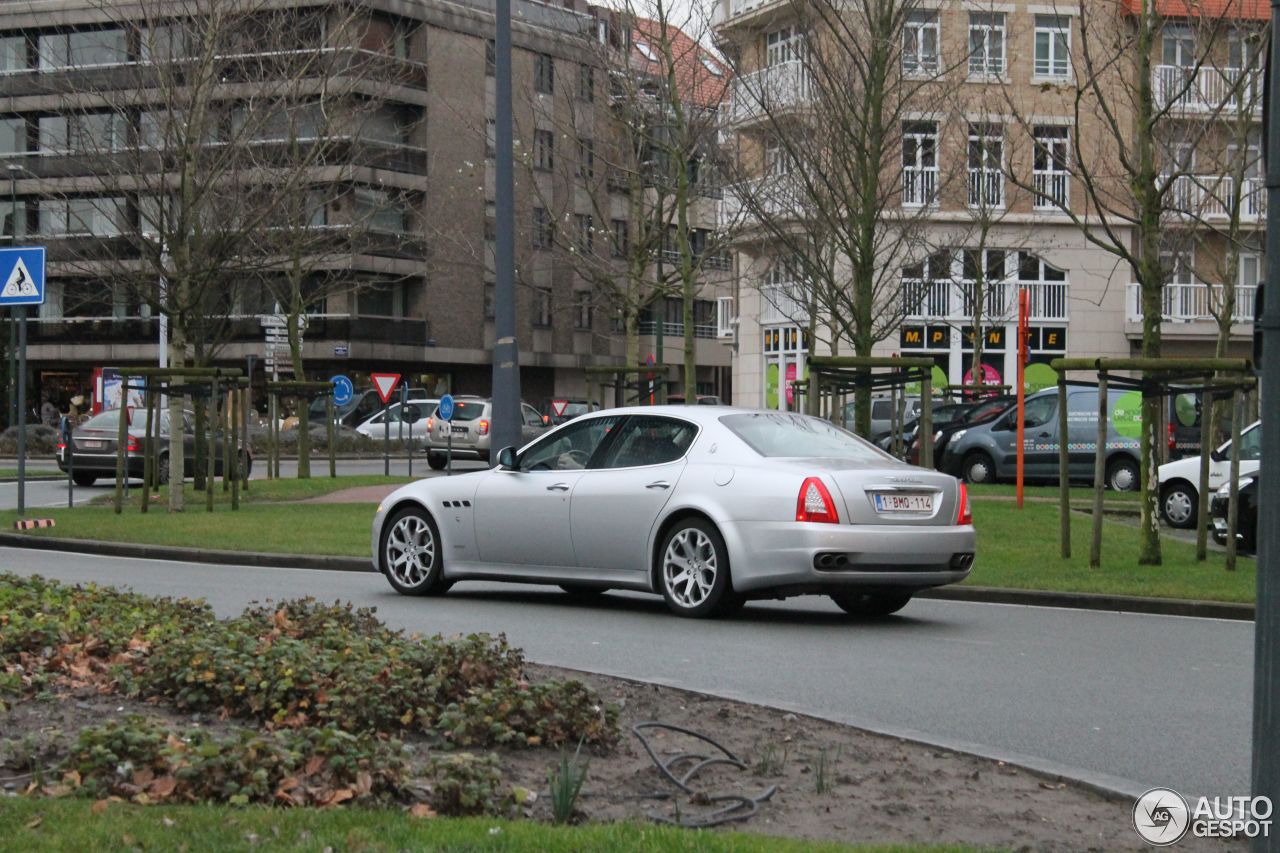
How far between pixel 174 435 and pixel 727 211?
41.7 ft

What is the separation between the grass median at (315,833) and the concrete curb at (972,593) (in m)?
8.65

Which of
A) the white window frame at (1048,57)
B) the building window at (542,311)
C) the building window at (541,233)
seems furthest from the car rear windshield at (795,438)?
the building window at (542,311)

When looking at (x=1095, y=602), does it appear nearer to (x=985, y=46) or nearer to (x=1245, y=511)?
(x=1245, y=511)

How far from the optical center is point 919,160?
40.2 meters

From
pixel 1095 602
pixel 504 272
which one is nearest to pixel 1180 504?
pixel 504 272

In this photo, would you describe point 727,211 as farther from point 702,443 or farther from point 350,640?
point 350,640

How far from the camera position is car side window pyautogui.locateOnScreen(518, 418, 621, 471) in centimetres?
1348

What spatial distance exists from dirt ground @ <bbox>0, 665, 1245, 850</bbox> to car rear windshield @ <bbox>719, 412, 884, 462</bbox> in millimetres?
4870

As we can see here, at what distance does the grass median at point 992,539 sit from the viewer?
14695mm

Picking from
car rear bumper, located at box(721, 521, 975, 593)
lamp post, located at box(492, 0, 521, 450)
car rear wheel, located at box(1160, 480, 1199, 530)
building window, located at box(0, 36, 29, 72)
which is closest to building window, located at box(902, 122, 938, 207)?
car rear wheel, located at box(1160, 480, 1199, 530)

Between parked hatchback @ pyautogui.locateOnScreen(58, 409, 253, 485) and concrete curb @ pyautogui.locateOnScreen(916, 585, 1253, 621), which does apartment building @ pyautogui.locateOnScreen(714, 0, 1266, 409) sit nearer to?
parked hatchback @ pyautogui.locateOnScreen(58, 409, 253, 485)

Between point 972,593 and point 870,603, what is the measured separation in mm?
1511

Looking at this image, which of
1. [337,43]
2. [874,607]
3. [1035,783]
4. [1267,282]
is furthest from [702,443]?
[337,43]

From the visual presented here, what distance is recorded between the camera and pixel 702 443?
12.7 m
